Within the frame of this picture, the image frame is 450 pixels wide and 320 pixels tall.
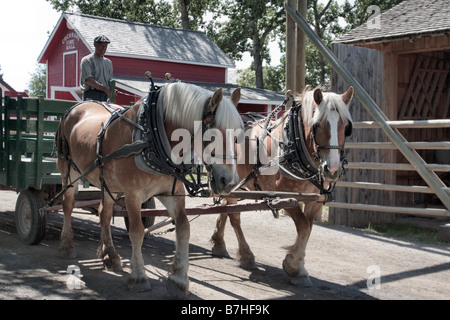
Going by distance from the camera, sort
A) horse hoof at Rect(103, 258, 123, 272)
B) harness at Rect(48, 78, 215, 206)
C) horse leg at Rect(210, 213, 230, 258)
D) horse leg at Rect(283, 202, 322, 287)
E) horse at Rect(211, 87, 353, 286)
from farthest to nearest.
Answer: horse leg at Rect(210, 213, 230, 258) < horse hoof at Rect(103, 258, 123, 272) < horse leg at Rect(283, 202, 322, 287) < horse at Rect(211, 87, 353, 286) < harness at Rect(48, 78, 215, 206)

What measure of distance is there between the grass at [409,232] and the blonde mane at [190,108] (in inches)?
220

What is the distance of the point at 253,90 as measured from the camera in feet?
93.4

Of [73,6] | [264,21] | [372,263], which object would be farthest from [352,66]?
[73,6]

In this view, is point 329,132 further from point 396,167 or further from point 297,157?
point 396,167

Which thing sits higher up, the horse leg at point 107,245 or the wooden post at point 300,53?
the wooden post at point 300,53

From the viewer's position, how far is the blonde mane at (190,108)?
4.91 metres

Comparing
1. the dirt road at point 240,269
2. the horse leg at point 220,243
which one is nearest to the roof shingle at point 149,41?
the dirt road at point 240,269

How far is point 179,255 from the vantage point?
539 centimetres

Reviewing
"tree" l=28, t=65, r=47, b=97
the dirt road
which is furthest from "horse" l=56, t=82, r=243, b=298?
"tree" l=28, t=65, r=47, b=97

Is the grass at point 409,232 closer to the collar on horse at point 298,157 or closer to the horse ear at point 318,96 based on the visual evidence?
the collar on horse at point 298,157

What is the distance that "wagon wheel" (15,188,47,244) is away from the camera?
747 cm

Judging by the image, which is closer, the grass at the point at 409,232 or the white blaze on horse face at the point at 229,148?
the white blaze on horse face at the point at 229,148

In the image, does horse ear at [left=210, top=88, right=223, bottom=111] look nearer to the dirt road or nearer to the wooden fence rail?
the dirt road

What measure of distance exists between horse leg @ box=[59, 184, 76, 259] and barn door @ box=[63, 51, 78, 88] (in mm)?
20200
